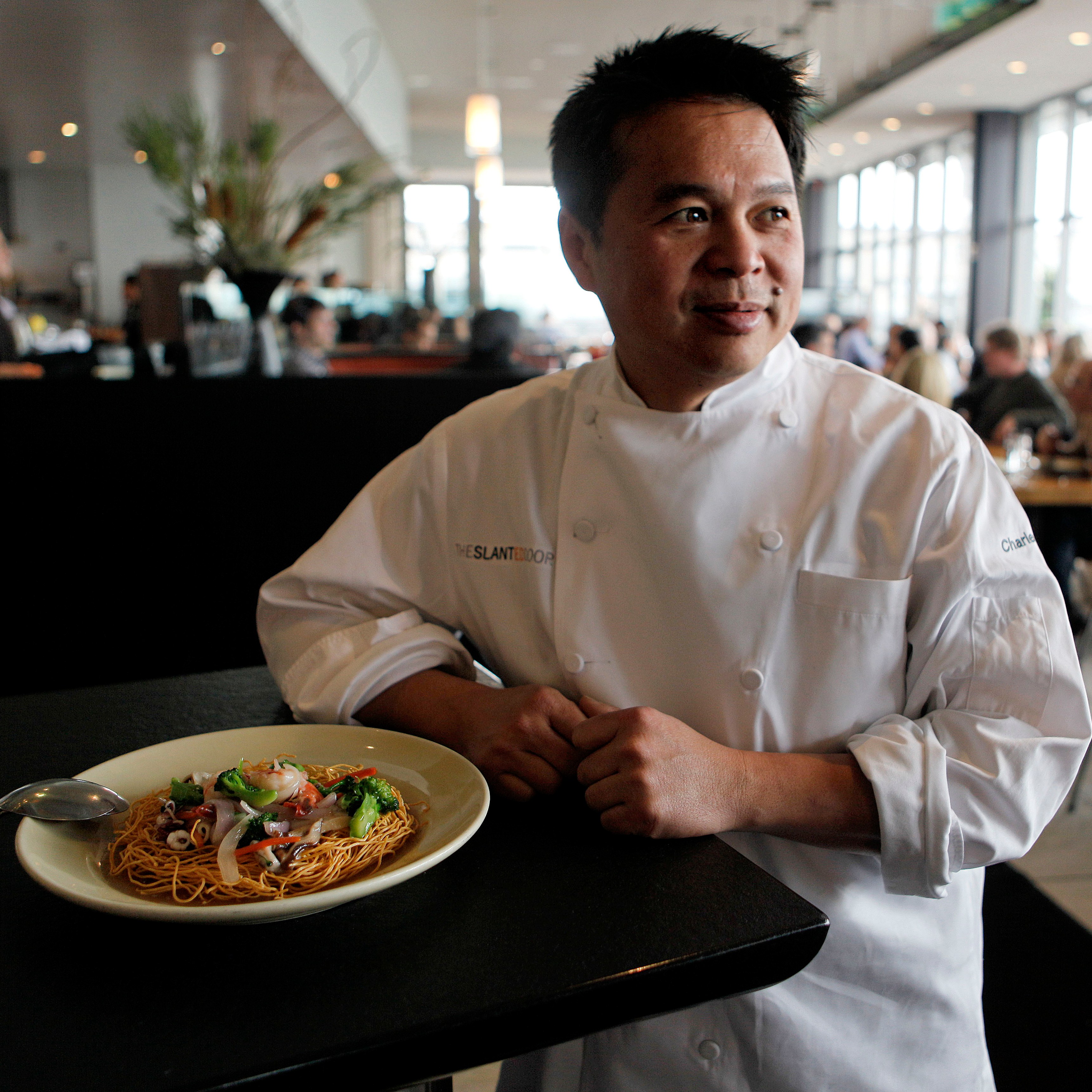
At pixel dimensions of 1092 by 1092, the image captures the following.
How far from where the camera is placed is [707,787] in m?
0.82

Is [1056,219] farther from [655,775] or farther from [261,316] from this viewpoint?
[655,775]

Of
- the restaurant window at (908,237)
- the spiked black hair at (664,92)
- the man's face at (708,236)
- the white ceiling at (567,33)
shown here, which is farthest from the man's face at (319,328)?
the restaurant window at (908,237)

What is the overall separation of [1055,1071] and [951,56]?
9.97 meters

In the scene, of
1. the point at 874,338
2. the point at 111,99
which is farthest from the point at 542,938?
the point at 874,338

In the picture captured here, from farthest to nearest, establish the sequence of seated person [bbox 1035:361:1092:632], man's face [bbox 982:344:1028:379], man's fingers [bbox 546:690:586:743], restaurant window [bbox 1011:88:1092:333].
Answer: restaurant window [bbox 1011:88:1092:333] < man's face [bbox 982:344:1028:379] < seated person [bbox 1035:361:1092:632] < man's fingers [bbox 546:690:586:743]

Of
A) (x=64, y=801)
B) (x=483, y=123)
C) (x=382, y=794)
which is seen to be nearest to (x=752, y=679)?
(x=382, y=794)

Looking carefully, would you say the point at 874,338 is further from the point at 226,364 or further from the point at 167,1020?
the point at 167,1020

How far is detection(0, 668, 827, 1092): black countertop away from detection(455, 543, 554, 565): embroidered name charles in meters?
0.35

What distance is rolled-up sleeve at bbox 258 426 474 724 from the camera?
1.02 meters

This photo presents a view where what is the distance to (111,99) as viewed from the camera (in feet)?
26.1

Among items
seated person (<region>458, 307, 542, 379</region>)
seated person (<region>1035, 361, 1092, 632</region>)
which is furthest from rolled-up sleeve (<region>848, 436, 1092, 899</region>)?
seated person (<region>458, 307, 542, 379</region>)

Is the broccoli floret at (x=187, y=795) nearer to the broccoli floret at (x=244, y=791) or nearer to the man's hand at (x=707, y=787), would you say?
the broccoli floret at (x=244, y=791)

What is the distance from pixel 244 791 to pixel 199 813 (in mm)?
35

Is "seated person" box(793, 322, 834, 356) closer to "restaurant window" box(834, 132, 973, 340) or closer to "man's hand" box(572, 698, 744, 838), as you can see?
"restaurant window" box(834, 132, 973, 340)
